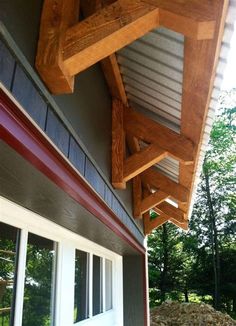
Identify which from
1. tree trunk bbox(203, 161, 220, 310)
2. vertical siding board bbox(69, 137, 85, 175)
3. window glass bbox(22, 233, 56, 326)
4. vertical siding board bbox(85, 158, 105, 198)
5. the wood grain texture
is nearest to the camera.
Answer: vertical siding board bbox(69, 137, 85, 175)

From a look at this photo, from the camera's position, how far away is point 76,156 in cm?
195

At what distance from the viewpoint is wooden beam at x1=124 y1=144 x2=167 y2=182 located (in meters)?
3.17

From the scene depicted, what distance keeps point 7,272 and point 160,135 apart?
1890 millimetres

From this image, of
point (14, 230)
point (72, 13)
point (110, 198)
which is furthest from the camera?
point (110, 198)

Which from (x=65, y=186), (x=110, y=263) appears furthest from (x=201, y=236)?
(x=65, y=186)

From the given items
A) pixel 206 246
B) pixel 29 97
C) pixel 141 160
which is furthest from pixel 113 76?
pixel 206 246

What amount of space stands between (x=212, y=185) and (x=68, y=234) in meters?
17.2

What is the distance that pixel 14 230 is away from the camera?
218 cm

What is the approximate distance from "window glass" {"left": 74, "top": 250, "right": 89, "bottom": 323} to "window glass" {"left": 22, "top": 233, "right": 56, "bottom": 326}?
0.69 m

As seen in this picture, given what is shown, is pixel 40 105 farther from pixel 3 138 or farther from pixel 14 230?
pixel 14 230

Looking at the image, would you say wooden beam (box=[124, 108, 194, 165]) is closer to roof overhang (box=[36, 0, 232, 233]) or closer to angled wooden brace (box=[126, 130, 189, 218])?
roof overhang (box=[36, 0, 232, 233])

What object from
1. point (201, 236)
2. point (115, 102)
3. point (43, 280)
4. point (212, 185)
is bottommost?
point (43, 280)

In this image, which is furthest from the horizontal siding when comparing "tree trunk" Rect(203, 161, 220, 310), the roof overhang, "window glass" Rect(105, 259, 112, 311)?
"tree trunk" Rect(203, 161, 220, 310)

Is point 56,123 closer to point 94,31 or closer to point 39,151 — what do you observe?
point 39,151
